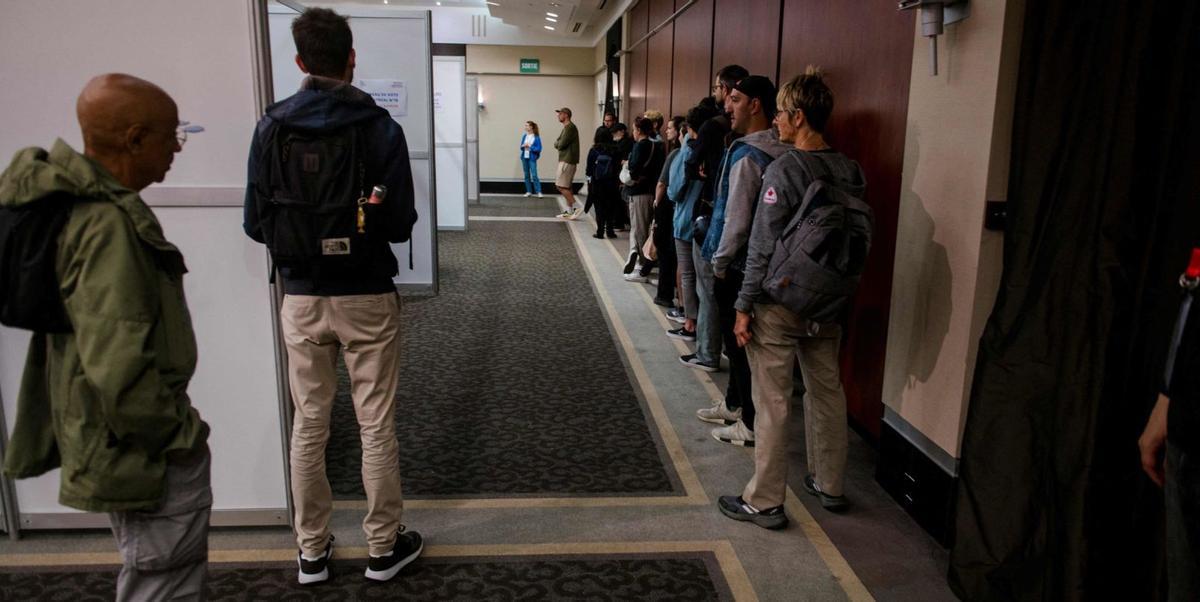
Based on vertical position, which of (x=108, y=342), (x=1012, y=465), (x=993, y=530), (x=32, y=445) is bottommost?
(x=993, y=530)

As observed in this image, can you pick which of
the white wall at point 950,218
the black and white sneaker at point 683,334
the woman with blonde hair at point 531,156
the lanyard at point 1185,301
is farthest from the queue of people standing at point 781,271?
the woman with blonde hair at point 531,156

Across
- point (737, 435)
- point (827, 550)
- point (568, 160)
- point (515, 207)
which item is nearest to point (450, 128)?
point (568, 160)

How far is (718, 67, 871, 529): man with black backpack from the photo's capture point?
269 cm

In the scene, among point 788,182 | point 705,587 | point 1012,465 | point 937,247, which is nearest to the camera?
point 1012,465

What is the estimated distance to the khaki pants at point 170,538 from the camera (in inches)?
62.5

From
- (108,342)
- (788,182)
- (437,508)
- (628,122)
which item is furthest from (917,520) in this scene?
(628,122)

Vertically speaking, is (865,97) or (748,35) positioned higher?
(748,35)

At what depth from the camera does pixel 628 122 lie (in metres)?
12.6

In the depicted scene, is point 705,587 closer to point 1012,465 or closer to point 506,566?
point 506,566

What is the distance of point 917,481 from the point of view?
10.0 feet

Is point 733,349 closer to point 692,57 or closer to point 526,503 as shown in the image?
point 526,503

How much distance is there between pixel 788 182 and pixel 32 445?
2.20 m

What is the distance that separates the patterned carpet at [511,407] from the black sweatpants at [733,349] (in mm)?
449

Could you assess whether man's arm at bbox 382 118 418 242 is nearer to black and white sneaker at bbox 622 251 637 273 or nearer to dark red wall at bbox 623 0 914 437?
dark red wall at bbox 623 0 914 437
